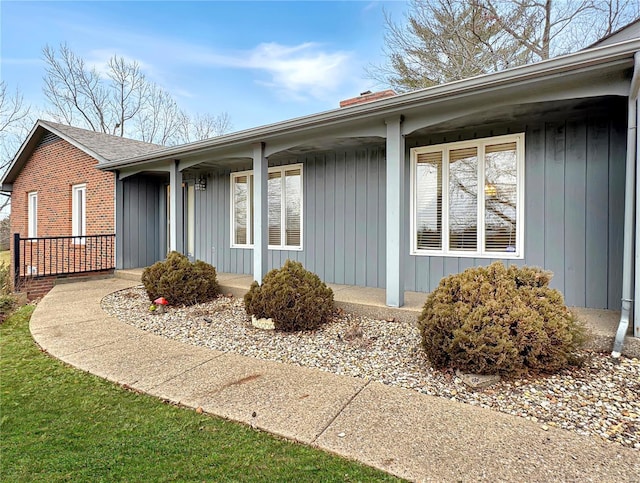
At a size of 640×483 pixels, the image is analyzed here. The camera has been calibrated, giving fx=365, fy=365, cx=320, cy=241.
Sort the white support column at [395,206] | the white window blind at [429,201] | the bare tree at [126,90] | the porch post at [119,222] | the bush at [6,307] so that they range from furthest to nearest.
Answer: the bare tree at [126,90]
the porch post at [119,222]
the bush at [6,307]
the white window blind at [429,201]
the white support column at [395,206]

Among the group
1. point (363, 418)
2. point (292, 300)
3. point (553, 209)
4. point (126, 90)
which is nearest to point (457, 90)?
point (553, 209)

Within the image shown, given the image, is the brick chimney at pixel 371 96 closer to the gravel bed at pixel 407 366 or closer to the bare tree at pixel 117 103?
the gravel bed at pixel 407 366

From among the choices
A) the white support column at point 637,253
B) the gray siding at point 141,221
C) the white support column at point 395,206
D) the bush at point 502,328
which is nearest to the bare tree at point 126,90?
the gray siding at point 141,221

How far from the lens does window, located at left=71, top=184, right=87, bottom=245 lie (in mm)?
10273

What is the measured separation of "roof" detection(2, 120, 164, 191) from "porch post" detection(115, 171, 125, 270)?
644 millimetres

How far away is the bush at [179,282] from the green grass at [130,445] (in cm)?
290

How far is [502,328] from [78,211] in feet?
37.5

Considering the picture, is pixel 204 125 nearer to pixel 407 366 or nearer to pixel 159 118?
pixel 159 118

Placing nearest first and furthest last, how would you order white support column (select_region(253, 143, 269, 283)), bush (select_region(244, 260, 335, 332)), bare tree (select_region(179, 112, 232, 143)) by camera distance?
bush (select_region(244, 260, 335, 332)) → white support column (select_region(253, 143, 269, 283)) → bare tree (select_region(179, 112, 232, 143))

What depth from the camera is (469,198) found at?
539 centimetres

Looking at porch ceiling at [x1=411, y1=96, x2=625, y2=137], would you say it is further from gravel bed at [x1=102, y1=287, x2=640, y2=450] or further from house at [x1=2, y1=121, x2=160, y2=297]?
house at [x1=2, y1=121, x2=160, y2=297]

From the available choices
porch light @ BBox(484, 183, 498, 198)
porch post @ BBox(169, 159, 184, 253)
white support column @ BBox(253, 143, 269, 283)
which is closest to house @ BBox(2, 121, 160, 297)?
porch post @ BBox(169, 159, 184, 253)

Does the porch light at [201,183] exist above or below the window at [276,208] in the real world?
above

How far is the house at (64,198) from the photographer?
9.30 metres
